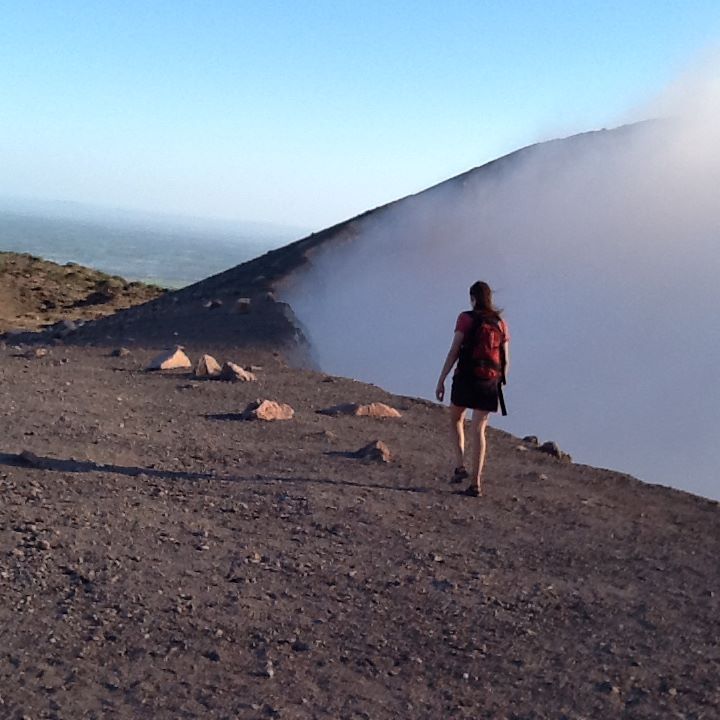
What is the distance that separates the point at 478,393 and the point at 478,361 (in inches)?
8.6

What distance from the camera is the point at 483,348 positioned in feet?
21.0

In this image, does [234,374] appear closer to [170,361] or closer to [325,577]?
[170,361]


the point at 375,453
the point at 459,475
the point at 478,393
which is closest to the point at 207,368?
the point at 375,453

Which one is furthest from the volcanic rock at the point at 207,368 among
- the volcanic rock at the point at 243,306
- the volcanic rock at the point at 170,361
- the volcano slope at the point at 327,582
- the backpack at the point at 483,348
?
the backpack at the point at 483,348

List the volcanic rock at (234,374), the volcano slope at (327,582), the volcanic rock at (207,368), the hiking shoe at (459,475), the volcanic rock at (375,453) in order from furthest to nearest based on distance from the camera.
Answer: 1. the volcanic rock at (207,368)
2. the volcanic rock at (234,374)
3. the volcanic rock at (375,453)
4. the hiking shoe at (459,475)
5. the volcano slope at (327,582)

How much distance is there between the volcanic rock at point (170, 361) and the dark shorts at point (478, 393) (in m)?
5.26

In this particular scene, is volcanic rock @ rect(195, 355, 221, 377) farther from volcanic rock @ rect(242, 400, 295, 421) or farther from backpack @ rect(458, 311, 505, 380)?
backpack @ rect(458, 311, 505, 380)

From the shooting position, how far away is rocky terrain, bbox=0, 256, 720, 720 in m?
3.72

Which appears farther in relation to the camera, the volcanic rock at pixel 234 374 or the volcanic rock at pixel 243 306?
the volcanic rock at pixel 243 306

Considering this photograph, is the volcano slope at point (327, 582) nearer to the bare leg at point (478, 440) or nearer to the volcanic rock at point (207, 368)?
the bare leg at point (478, 440)

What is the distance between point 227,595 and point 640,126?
13501mm

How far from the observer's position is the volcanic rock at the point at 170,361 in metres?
10.9

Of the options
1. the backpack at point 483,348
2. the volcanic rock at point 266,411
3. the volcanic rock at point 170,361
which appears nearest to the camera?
the backpack at point 483,348

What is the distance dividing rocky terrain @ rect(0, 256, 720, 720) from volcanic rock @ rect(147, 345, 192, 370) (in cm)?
238
